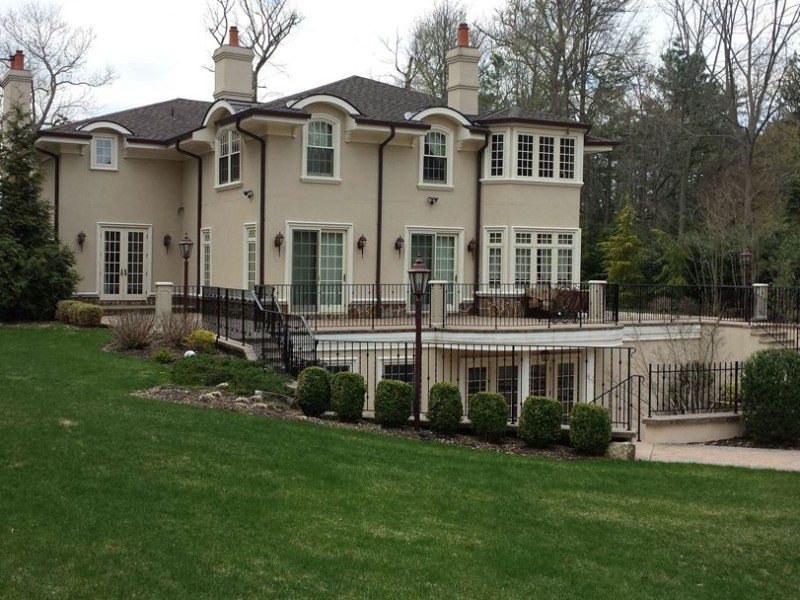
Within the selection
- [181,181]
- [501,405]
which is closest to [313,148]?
[181,181]

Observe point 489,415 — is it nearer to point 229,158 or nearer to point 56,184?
point 229,158

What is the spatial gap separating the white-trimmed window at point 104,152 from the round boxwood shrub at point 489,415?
1568cm

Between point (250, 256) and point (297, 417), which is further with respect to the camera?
point (250, 256)

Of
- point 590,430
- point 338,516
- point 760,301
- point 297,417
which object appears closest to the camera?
point 338,516

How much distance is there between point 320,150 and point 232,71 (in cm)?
439

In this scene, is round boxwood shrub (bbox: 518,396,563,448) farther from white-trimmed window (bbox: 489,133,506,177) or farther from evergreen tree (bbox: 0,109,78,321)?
evergreen tree (bbox: 0,109,78,321)

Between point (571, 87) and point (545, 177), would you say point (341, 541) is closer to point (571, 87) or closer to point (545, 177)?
point (545, 177)

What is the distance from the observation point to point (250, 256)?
22.1 meters

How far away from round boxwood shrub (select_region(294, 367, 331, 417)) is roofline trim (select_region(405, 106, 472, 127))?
1084 centimetres

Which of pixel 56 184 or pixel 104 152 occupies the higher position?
pixel 104 152

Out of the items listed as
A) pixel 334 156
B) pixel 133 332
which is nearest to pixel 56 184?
Result: pixel 334 156

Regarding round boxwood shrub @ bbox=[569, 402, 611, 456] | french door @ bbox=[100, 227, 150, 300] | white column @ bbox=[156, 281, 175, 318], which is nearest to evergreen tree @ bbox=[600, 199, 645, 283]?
french door @ bbox=[100, 227, 150, 300]

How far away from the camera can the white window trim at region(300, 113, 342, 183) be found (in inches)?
855

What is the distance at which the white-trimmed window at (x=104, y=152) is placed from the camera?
81.2 ft
